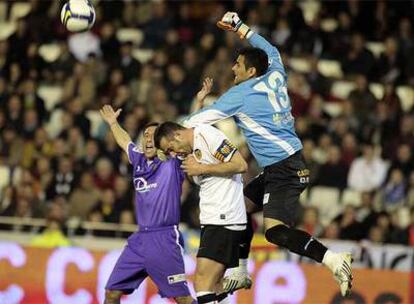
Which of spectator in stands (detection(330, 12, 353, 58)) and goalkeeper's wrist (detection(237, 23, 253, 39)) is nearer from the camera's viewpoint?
goalkeeper's wrist (detection(237, 23, 253, 39))

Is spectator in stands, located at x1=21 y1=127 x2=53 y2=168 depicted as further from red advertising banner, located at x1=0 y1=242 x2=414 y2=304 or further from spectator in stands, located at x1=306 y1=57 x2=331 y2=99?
red advertising banner, located at x1=0 y1=242 x2=414 y2=304

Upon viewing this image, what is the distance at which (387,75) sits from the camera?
19.8 m

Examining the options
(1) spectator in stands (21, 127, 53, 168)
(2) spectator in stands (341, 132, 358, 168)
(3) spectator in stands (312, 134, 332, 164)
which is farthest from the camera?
(1) spectator in stands (21, 127, 53, 168)

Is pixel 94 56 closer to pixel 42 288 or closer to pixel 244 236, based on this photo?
pixel 42 288

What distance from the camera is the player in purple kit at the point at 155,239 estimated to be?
11289 millimetres

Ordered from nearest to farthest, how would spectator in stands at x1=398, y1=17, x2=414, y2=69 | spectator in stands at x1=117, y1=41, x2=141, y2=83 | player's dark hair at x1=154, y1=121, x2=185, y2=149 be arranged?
player's dark hair at x1=154, y1=121, x2=185, y2=149 < spectator in stands at x1=117, y1=41, x2=141, y2=83 < spectator in stands at x1=398, y1=17, x2=414, y2=69

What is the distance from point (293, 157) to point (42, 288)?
426 cm

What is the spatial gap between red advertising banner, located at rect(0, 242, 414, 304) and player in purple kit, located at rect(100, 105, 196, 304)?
248 centimetres

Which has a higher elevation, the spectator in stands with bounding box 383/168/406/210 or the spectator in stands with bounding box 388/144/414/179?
the spectator in stands with bounding box 388/144/414/179

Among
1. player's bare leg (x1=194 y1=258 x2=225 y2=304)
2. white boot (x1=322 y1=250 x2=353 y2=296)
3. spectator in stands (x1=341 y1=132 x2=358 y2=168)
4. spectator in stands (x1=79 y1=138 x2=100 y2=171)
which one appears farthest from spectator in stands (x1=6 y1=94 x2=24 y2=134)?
white boot (x1=322 y1=250 x2=353 y2=296)

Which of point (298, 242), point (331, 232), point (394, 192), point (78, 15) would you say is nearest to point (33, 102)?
point (331, 232)

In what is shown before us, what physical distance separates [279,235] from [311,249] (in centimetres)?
29

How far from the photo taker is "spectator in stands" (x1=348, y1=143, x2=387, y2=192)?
707 inches

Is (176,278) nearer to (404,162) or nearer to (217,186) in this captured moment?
(217,186)
